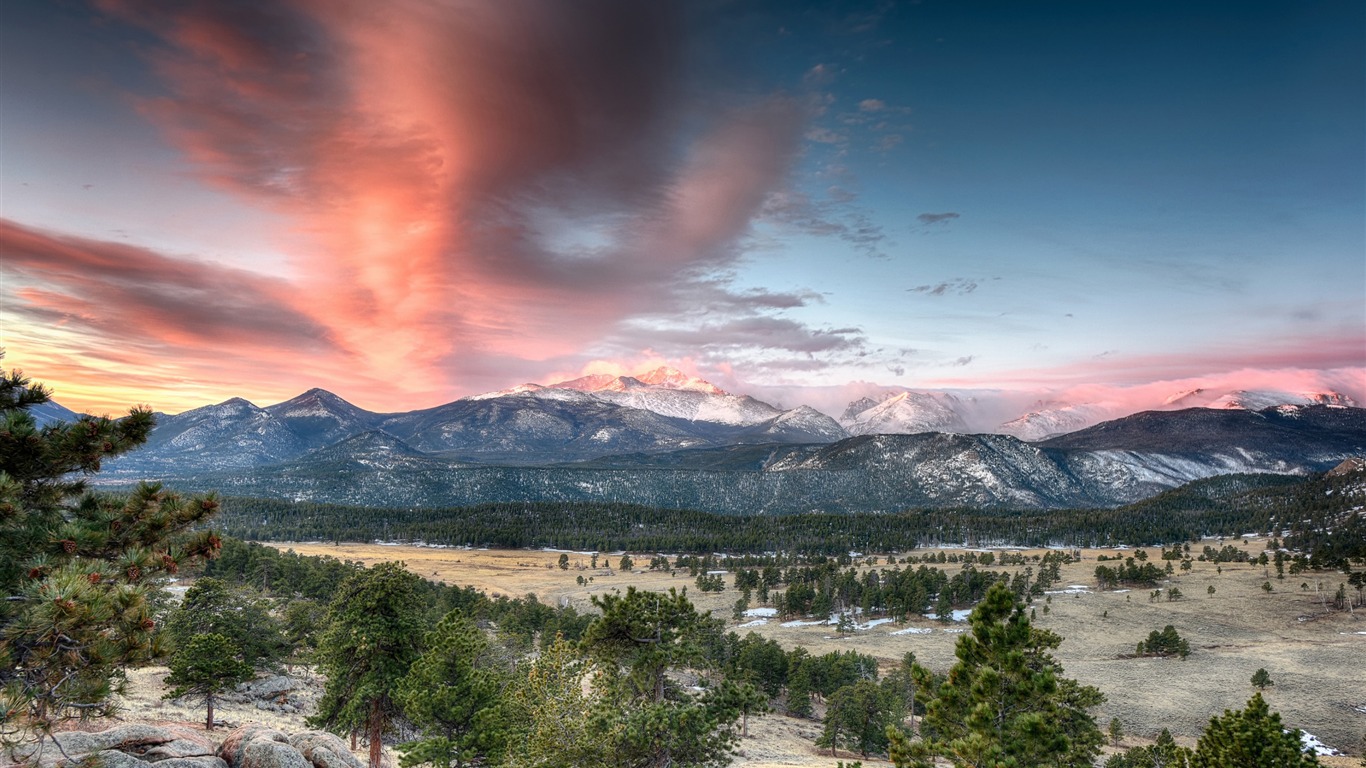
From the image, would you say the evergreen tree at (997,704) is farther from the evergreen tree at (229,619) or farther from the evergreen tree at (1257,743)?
the evergreen tree at (229,619)

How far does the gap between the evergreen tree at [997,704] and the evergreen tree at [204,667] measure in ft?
137

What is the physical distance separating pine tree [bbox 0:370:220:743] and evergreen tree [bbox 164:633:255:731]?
34247 mm

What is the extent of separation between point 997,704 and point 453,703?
24.6 metres

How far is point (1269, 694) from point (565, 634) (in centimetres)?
9890

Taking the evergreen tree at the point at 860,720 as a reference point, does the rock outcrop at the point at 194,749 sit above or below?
above

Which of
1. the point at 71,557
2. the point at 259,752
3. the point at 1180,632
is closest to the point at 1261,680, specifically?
the point at 1180,632

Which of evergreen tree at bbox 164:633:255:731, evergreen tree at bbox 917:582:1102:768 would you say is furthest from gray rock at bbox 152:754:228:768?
evergreen tree at bbox 164:633:255:731

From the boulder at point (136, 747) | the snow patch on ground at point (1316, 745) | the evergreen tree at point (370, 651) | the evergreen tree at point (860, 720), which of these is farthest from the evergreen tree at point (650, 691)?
the snow patch on ground at point (1316, 745)

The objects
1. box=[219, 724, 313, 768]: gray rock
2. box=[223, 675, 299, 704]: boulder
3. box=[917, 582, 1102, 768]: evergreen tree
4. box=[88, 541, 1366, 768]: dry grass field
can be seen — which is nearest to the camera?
box=[917, 582, 1102, 768]: evergreen tree

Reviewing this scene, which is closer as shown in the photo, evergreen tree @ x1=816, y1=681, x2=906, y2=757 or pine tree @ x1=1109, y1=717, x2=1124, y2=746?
evergreen tree @ x1=816, y1=681, x2=906, y2=757

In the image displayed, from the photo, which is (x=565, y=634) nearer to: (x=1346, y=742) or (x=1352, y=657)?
(x=1346, y=742)

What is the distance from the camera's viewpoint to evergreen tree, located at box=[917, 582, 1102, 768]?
1819cm

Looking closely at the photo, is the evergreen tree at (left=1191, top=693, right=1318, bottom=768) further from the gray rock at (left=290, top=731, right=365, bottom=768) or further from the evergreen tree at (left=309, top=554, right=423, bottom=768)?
the evergreen tree at (left=309, top=554, right=423, bottom=768)

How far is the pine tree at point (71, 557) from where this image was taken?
32.5 ft
